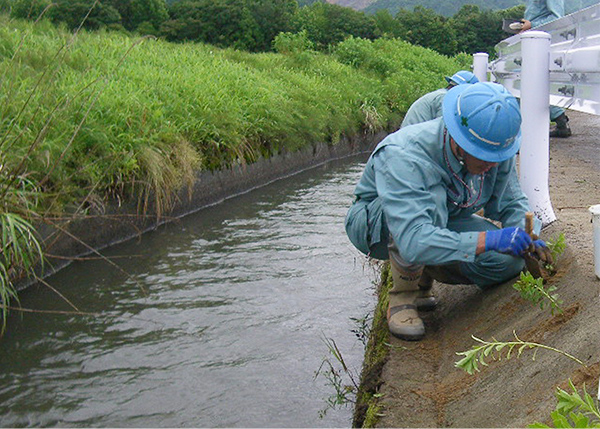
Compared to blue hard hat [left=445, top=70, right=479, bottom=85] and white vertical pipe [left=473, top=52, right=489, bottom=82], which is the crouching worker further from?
white vertical pipe [left=473, top=52, right=489, bottom=82]

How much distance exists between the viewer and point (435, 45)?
27984mm

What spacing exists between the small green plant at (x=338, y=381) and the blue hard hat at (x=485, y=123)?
1.20 m

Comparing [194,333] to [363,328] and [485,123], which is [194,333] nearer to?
[363,328]

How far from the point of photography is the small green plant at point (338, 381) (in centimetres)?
368

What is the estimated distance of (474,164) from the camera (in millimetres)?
3242

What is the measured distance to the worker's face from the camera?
3.21 metres

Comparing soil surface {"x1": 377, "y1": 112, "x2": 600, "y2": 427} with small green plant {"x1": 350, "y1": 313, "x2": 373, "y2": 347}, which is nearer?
soil surface {"x1": 377, "y1": 112, "x2": 600, "y2": 427}

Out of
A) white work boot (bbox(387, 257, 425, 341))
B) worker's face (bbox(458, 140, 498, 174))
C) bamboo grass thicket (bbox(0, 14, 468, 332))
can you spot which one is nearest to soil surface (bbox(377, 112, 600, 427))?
white work boot (bbox(387, 257, 425, 341))

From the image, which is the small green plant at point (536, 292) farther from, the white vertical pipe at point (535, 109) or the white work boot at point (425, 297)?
the white vertical pipe at point (535, 109)

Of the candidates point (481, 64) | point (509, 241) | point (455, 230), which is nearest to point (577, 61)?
point (455, 230)

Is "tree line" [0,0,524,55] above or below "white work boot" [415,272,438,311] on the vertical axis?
above

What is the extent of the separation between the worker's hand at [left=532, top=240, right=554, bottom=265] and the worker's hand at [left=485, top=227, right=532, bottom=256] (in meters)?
0.16

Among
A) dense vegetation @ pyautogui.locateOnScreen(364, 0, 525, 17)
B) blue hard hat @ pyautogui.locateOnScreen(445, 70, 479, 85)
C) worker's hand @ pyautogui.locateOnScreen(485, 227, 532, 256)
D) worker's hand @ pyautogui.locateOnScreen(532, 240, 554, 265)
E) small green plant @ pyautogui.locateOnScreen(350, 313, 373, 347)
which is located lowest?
small green plant @ pyautogui.locateOnScreen(350, 313, 373, 347)

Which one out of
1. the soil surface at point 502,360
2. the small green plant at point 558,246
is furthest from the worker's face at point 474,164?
the soil surface at point 502,360
